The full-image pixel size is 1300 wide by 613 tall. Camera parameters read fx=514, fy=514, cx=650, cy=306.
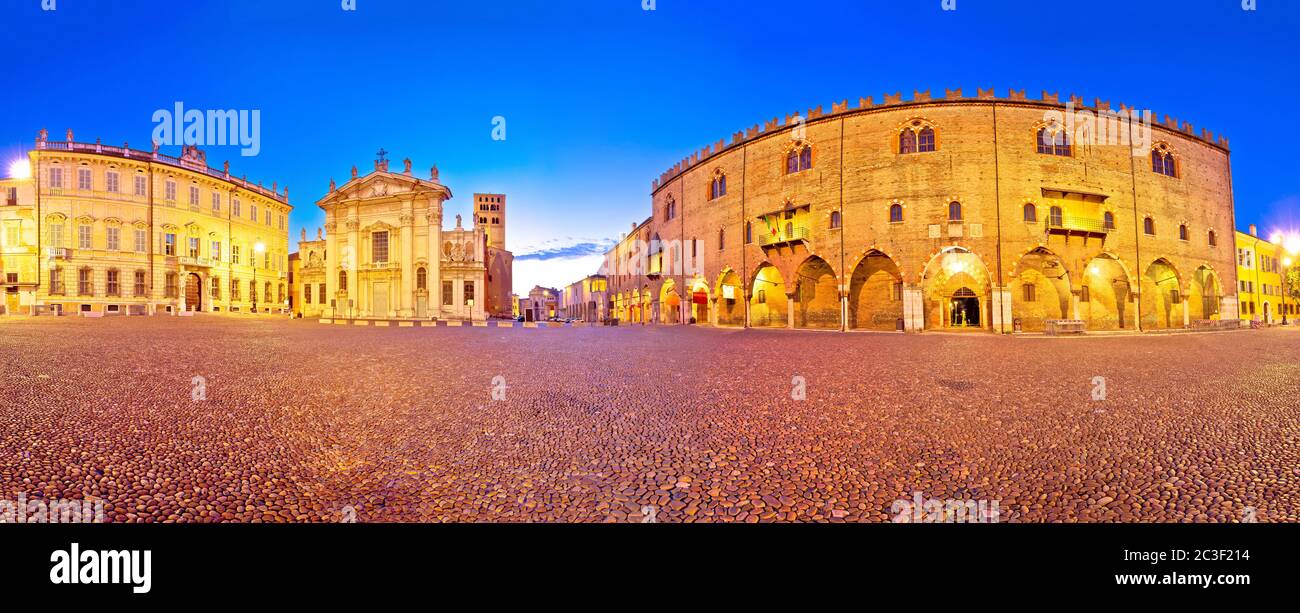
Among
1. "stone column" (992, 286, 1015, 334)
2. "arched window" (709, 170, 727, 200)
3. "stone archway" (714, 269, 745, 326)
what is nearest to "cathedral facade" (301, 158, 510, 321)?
"stone archway" (714, 269, 745, 326)

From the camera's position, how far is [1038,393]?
666 centimetres

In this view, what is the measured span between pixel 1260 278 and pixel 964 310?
135ft

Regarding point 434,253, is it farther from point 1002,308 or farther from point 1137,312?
point 1137,312

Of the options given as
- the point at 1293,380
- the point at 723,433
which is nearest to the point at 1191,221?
the point at 1293,380

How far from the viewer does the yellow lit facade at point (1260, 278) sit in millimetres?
45500

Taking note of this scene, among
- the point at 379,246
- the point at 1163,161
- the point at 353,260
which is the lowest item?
the point at 353,260

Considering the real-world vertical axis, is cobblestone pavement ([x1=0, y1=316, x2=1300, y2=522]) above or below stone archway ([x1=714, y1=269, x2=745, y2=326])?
below

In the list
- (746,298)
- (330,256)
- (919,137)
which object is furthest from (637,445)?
(330,256)

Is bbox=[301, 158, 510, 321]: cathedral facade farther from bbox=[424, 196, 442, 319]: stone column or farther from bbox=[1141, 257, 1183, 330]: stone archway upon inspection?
bbox=[1141, 257, 1183, 330]: stone archway

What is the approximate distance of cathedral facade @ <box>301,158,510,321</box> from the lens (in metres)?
42.8

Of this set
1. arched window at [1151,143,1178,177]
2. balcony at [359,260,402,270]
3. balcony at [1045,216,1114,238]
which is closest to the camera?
balcony at [1045,216,1114,238]

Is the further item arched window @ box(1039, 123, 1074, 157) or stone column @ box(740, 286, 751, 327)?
stone column @ box(740, 286, 751, 327)

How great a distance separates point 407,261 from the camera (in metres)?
42.8

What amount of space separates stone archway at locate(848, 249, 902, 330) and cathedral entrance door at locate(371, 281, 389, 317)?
36.8 m
